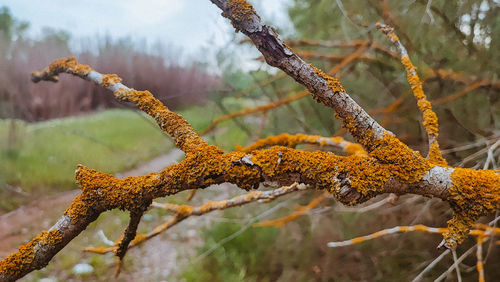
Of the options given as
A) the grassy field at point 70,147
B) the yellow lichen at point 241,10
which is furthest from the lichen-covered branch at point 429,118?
the grassy field at point 70,147

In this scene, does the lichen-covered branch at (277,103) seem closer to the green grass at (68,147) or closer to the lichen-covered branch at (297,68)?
the green grass at (68,147)

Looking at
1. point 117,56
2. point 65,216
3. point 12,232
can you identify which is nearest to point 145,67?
point 117,56

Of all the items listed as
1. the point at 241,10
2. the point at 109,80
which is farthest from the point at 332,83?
the point at 109,80

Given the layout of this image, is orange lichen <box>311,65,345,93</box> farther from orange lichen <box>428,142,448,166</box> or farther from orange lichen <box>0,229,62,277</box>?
orange lichen <box>0,229,62,277</box>

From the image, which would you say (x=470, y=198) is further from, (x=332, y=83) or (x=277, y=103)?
(x=277, y=103)

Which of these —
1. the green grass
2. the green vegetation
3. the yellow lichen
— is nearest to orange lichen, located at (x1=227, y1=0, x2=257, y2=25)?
the yellow lichen

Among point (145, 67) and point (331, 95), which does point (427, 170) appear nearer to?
point (331, 95)
